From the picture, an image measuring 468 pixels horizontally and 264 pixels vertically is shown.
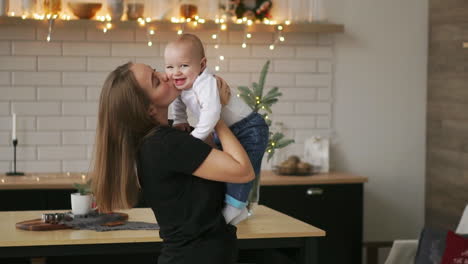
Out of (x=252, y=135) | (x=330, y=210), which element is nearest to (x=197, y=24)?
(x=330, y=210)

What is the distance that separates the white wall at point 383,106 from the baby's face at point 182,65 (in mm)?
3296

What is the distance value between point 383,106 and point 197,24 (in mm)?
1545

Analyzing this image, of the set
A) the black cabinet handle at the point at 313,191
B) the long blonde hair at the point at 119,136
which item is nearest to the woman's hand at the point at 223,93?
the long blonde hair at the point at 119,136

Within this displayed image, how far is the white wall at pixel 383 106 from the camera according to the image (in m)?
5.95

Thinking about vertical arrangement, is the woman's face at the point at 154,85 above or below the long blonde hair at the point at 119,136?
above

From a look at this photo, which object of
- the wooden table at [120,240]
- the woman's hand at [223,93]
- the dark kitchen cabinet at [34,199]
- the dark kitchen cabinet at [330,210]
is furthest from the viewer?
the dark kitchen cabinet at [330,210]

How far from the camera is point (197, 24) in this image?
5504mm

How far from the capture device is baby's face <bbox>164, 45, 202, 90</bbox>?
8.81 ft

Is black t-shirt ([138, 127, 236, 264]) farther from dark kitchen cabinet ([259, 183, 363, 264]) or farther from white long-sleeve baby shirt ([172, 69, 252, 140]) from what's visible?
dark kitchen cabinet ([259, 183, 363, 264])

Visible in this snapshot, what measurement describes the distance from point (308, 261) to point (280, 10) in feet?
8.77

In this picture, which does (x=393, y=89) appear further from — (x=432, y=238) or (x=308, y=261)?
(x=308, y=261)

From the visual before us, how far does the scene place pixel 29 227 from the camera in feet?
11.5

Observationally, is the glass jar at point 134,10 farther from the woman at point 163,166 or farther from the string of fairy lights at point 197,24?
the woman at point 163,166

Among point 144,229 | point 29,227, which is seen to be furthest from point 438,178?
point 29,227
